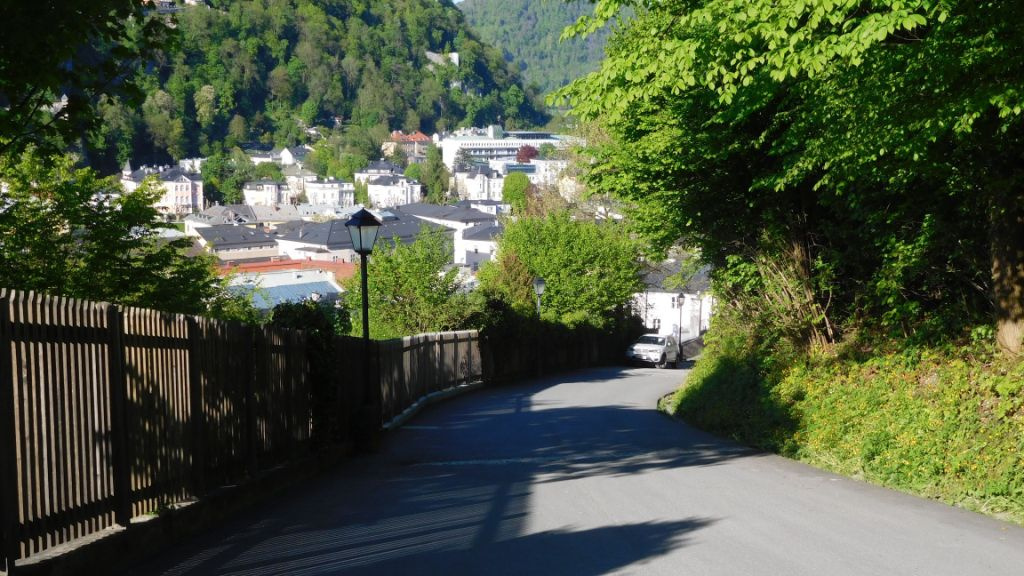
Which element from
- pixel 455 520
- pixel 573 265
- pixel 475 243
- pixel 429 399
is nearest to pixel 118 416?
pixel 455 520

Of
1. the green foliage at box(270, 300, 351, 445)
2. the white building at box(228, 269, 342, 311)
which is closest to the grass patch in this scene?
the green foliage at box(270, 300, 351, 445)

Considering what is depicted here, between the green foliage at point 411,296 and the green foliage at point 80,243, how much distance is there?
40.8ft

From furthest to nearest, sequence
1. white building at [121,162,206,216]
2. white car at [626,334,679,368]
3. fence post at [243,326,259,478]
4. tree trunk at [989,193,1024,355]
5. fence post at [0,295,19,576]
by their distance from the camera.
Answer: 1. white building at [121,162,206,216]
2. white car at [626,334,679,368]
3. tree trunk at [989,193,1024,355]
4. fence post at [243,326,259,478]
5. fence post at [0,295,19,576]

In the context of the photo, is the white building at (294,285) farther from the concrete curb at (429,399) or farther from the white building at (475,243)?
the white building at (475,243)

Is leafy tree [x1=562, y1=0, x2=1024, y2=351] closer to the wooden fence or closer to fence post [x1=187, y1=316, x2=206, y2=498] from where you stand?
the wooden fence

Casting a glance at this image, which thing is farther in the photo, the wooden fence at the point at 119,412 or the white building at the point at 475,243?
the white building at the point at 475,243

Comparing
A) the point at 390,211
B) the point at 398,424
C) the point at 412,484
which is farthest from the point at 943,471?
the point at 390,211

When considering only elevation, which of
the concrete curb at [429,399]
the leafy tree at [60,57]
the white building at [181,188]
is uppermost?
the white building at [181,188]

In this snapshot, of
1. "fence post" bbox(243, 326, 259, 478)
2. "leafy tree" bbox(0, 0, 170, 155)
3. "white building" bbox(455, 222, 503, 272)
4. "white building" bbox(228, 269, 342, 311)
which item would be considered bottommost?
"fence post" bbox(243, 326, 259, 478)

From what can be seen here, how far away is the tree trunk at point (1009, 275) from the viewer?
10820 millimetres

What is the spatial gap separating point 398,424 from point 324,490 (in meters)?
8.41

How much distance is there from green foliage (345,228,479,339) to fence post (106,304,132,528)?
2710 centimetres

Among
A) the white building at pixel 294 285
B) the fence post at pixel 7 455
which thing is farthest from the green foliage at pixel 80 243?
the white building at pixel 294 285

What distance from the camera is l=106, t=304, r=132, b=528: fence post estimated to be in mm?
6797
